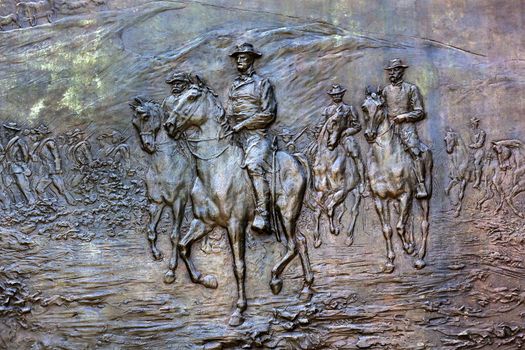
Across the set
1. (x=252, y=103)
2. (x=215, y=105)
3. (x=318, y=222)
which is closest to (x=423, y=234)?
(x=318, y=222)

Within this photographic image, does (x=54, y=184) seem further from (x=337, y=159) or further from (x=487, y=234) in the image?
(x=487, y=234)

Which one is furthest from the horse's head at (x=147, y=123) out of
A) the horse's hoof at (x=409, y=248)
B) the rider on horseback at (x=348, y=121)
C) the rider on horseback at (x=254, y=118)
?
the horse's hoof at (x=409, y=248)

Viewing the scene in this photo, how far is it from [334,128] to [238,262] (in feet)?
5.27

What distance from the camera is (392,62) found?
7191 mm

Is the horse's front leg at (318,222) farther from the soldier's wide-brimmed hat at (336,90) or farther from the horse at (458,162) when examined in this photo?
the horse at (458,162)

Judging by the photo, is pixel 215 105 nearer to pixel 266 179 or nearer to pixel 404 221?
pixel 266 179

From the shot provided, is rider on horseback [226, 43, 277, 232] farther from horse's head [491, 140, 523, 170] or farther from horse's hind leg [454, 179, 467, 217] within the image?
horse's head [491, 140, 523, 170]

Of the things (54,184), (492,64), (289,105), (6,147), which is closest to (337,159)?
(289,105)

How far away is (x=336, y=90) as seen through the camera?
7.19 meters

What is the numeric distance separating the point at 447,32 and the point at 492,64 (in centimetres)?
55

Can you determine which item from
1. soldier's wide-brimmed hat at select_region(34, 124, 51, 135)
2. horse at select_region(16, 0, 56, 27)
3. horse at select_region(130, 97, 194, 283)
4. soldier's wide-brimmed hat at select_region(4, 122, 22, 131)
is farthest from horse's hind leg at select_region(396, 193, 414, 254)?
horse at select_region(16, 0, 56, 27)

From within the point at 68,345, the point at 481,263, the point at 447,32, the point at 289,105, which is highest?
the point at 447,32

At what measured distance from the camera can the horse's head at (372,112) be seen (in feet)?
23.4

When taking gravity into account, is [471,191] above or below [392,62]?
Result: below
